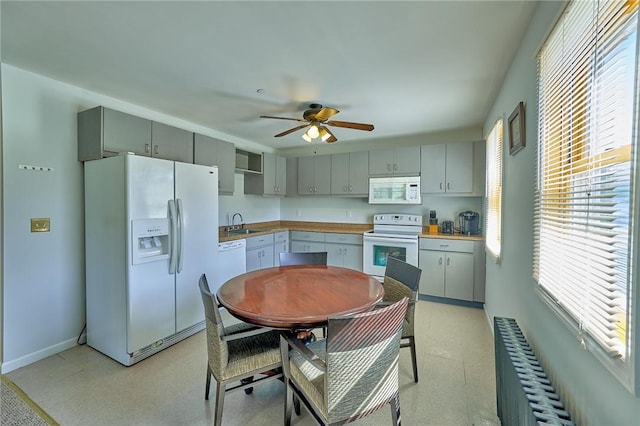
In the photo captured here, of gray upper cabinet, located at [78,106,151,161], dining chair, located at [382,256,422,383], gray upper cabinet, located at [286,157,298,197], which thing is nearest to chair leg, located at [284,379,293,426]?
dining chair, located at [382,256,422,383]

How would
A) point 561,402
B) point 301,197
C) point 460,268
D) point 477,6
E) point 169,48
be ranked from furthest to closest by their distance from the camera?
point 301,197
point 460,268
point 169,48
point 477,6
point 561,402

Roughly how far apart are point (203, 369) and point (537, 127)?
287cm

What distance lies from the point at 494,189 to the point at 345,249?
228 centimetres

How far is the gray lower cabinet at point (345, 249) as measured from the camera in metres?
4.42

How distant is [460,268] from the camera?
3623 mm

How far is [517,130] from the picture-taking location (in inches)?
74.0

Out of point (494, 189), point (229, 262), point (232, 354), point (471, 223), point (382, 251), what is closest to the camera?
point (232, 354)

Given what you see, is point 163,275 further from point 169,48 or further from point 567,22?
point 567,22

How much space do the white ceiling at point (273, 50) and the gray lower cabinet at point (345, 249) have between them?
83.2 inches

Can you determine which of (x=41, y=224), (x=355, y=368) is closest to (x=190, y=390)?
(x=355, y=368)

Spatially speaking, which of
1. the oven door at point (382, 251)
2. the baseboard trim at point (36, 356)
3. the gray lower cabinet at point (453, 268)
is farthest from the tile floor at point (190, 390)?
the oven door at point (382, 251)

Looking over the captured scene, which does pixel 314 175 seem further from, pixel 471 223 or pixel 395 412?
pixel 395 412

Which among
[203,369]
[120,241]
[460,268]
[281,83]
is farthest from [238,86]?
[460,268]

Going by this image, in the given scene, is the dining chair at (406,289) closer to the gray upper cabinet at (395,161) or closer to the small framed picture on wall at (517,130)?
the small framed picture on wall at (517,130)
